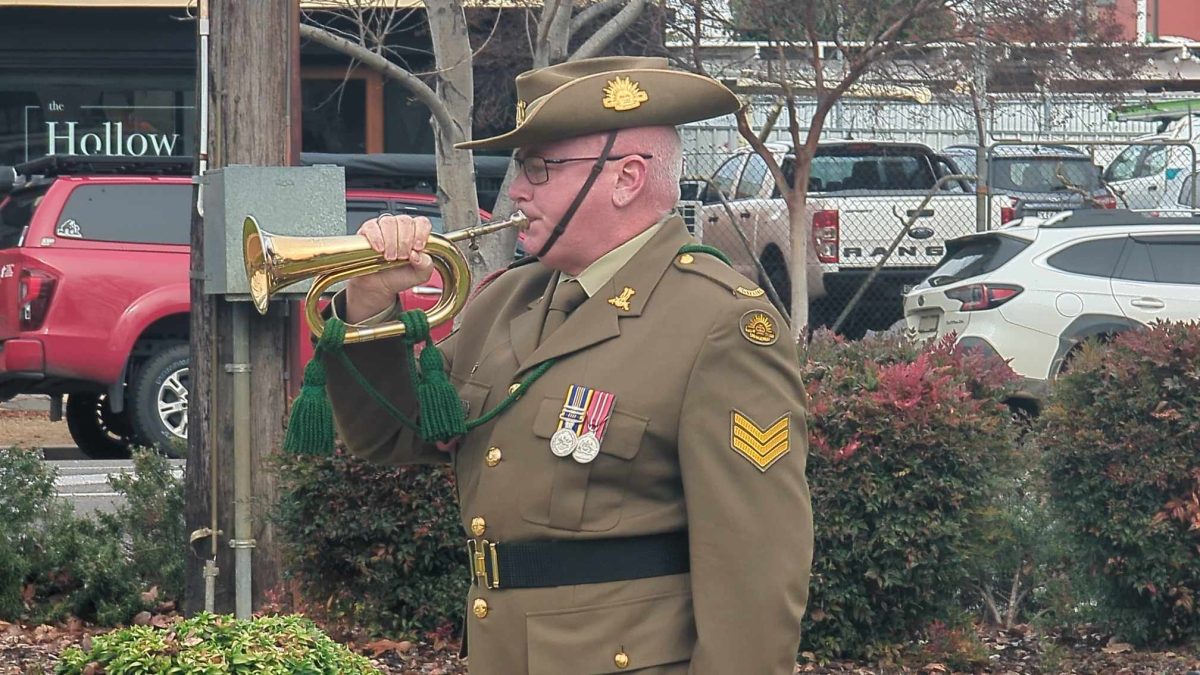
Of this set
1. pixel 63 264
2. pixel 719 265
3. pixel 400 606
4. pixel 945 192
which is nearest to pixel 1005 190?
pixel 945 192

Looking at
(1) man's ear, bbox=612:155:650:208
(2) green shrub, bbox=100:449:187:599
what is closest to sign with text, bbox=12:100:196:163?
(2) green shrub, bbox=100:449:187:599

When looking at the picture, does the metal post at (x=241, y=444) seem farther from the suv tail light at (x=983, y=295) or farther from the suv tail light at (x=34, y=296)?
the suv tail light at (x=983, y=295)

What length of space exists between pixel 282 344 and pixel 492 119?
478 inches

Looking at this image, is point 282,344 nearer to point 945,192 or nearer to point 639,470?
point 639,470

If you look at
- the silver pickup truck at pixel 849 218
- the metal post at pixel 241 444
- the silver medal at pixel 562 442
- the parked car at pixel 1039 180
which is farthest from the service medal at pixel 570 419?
the parked car at pixel 1039 180

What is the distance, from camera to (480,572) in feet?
9.22

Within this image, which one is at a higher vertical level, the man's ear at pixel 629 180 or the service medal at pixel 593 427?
the man's ear at pixel 629 180

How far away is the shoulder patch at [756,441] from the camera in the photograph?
103 inches

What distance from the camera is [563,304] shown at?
9.44ft

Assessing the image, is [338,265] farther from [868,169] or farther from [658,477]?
[868,169]

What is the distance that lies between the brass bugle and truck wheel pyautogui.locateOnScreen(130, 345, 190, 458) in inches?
345

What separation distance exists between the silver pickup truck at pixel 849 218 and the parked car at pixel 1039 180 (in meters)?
0.33

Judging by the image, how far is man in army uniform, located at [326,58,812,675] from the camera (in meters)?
2.59

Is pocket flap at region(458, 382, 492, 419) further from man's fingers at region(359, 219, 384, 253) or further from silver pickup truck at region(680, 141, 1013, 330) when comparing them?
silver pickup truck at region(680, 141, 1013, 330)
